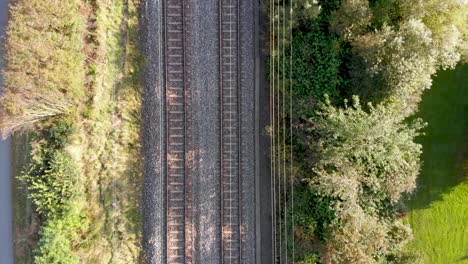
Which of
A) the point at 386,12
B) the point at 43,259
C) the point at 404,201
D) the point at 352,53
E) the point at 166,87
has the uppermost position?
the point at 386,12

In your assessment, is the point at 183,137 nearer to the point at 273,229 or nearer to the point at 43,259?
the point at 273,229

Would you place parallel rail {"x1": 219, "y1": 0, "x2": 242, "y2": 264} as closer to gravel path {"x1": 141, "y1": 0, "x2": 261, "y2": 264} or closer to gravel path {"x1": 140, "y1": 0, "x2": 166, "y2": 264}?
gravel path {"x1": 141, "y1": 0, "x2": 261, "y2": 264}

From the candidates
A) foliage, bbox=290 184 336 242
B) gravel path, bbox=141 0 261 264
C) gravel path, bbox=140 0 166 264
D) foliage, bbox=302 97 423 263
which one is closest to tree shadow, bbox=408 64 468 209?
foliage, bbox=302 97 423 263

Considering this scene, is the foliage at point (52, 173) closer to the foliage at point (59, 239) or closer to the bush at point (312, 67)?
the foliage at point (59, 239)

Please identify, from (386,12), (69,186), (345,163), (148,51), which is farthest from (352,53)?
(69,186)

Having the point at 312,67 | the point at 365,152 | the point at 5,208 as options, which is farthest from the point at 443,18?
the point at 5,208

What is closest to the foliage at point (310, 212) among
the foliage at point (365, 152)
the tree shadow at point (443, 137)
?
the foliage at point (365, 152)

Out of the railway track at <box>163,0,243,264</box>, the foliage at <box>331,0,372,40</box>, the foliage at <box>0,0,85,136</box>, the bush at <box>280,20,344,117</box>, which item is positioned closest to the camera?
the foliage at <box>0,0,85,136</box>
